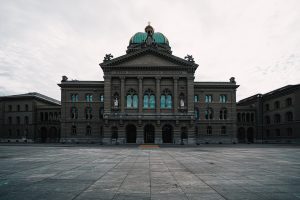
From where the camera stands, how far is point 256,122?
8294 centimetres

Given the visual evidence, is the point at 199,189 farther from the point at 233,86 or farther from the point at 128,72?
the point at 233,86

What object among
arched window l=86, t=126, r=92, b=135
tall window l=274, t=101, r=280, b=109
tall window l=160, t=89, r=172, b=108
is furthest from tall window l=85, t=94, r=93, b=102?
tall window l=274, t=101, r=280, b=109

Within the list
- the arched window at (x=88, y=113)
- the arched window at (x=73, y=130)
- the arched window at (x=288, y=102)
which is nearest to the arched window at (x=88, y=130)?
the arched window at (x=88, y=113)

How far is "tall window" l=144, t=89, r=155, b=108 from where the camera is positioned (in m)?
66.6

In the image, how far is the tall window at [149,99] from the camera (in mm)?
66625

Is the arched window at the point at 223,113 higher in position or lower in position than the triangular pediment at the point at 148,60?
lower

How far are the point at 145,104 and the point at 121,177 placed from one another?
53567 millimetres

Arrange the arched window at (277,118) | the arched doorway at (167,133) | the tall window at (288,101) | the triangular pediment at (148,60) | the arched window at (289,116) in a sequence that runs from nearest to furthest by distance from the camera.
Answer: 1. the triangular pediment at (148,60)
2. the arched doorway at (167,133)
3. the arched window at (289,116)
4. the tall window at (288,101)
5. the arched window at (277,118)

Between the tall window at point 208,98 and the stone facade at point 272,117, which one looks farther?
the tall window at point 208,98

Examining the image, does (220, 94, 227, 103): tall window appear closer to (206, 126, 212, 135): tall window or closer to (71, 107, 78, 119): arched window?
(206, 126, 212, 135): tall window

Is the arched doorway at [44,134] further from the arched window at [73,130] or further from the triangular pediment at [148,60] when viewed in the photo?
the triangular pediment at [148,60]

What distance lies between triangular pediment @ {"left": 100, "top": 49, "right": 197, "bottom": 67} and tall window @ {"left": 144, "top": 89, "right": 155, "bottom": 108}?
258 inches

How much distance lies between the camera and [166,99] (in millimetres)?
67062

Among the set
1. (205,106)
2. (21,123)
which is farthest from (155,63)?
(21,123)
